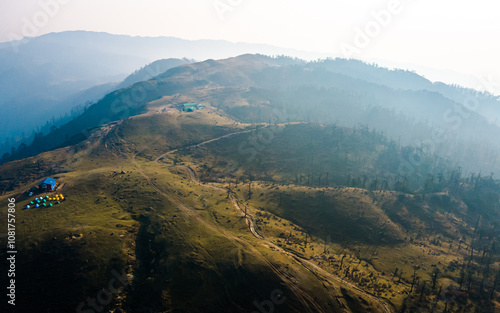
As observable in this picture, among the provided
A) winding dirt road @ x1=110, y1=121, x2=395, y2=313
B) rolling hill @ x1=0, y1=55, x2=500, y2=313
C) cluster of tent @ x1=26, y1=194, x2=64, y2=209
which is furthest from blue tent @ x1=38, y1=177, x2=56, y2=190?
winding dirt road @ x1=110, y1=121, x2=395, y2=313

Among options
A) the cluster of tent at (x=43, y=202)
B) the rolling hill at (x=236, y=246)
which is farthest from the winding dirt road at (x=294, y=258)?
the cluster of tent at (x=43, y=202)

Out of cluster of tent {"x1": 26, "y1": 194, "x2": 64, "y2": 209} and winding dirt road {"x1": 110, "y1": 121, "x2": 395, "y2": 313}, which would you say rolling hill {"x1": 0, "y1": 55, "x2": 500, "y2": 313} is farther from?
cluster of tent {"x1": 26, "y1": 194, "x2": 64, "y2": 209}

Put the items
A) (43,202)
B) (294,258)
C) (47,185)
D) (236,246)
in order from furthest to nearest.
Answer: (47,185), (43,202), (294,258), (236,246)

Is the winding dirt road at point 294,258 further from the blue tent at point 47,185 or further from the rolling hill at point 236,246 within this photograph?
the blue tent at point 47,185

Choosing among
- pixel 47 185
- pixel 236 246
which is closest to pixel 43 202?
pixel 47 185

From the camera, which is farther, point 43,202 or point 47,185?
point 47,185

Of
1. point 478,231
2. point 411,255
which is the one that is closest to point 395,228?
point 411,255

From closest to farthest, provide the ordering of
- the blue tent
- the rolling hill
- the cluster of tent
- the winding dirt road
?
the rolling hill
the winding dirt road
the cluster of tent
the blue tent

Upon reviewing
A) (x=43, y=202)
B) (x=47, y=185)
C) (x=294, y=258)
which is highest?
Result: (x=47, y=185)

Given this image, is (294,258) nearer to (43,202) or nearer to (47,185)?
(43,202)

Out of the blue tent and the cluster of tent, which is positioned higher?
the blue tent

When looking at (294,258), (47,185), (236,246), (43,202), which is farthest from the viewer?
(47,185)
